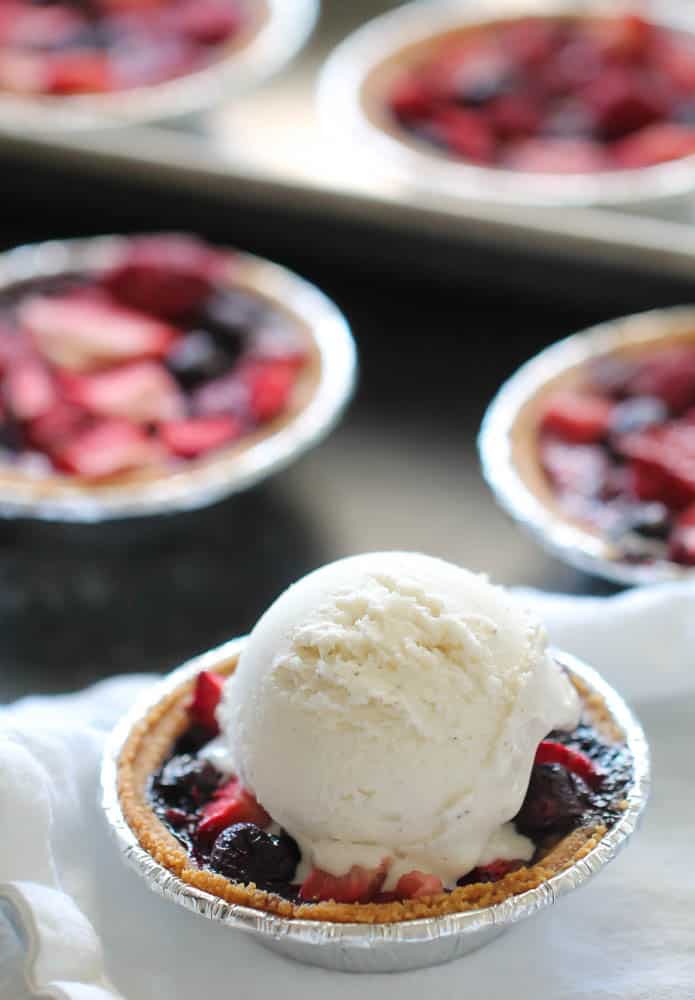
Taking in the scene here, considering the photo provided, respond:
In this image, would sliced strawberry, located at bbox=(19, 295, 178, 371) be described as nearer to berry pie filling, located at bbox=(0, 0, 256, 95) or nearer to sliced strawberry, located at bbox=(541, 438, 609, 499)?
sliced strawberry, located at bbox=(541, 438, 609, 499)

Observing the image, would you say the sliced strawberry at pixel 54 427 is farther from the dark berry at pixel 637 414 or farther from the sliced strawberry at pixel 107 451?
the dark berry at pixel 637 414

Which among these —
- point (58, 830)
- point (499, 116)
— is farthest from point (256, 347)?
point (58, 830)

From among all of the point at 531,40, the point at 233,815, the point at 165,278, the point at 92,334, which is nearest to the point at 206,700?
the point at 233,815

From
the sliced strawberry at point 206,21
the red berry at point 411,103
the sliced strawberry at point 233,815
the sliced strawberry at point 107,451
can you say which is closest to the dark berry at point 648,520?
the sliced strawberry at point 107,451

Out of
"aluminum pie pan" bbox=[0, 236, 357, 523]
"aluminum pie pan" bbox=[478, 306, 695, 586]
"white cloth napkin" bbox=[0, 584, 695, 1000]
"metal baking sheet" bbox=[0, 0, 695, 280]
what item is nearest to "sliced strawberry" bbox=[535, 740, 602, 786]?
"white cloth napkin" bbox=[0, 584, 695, 1000]

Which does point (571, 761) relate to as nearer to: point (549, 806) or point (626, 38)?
point (549, 806)

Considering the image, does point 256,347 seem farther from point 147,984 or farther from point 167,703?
point 147,984
